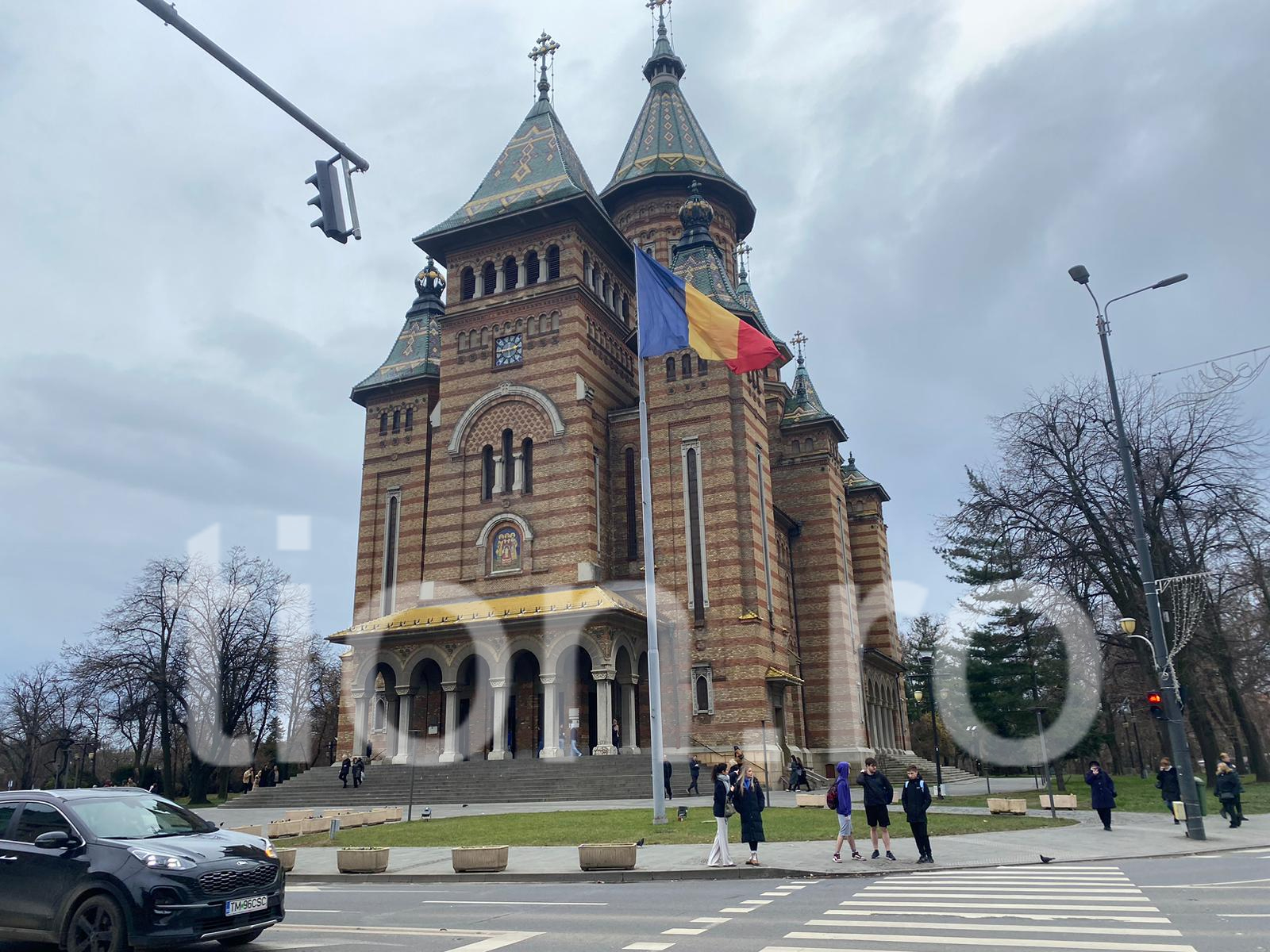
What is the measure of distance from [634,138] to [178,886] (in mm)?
56400

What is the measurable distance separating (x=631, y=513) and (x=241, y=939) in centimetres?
3135

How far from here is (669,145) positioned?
5644 cm

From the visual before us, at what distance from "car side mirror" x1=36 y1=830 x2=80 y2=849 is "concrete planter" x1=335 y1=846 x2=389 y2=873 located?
7.67 meters

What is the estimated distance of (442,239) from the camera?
4366 centimetres

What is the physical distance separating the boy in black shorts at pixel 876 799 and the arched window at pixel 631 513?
2428cm

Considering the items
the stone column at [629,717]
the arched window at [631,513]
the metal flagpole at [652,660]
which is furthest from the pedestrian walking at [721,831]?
the arched window at [631,513]

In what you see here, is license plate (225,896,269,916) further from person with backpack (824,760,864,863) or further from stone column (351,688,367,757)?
stone column (351,688,367,757)

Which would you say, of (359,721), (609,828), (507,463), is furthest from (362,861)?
(507,463)

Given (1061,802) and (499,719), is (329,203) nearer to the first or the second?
(1061,802)

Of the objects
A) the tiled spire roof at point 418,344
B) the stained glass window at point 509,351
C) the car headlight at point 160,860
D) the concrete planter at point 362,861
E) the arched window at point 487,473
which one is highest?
the tiled spire roof at point 418,344

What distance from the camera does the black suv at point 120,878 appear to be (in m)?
8.09

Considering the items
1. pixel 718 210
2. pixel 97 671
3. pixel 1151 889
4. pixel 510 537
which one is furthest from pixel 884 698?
pixel 1151 889

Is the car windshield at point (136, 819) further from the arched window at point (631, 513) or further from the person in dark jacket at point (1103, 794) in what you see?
the arched window at point (631, 513)

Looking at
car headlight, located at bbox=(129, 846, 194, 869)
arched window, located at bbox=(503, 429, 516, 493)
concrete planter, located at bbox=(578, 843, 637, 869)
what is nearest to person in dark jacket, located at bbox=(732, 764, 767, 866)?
concrete planter, located at bbox=(578, 843, 637, 869)
